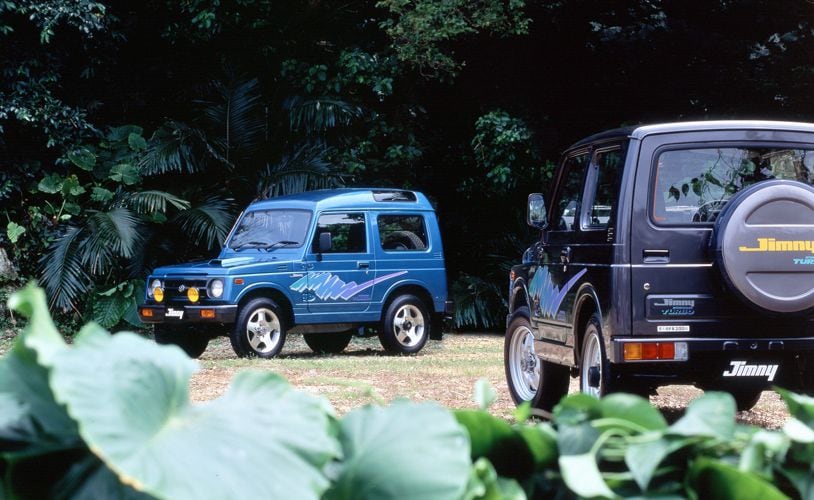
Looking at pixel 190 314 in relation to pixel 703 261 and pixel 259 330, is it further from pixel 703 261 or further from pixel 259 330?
pixel 703 261

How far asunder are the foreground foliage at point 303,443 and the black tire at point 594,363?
17.3 feet

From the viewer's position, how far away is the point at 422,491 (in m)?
1.03

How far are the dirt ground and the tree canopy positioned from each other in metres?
2.38

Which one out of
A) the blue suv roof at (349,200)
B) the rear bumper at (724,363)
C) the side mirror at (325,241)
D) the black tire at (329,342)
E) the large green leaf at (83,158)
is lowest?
the black tire at (329,342)

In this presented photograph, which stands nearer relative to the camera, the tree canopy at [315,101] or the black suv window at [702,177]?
the black suv window at [702,177]

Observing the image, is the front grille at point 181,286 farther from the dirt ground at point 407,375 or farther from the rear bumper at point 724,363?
the rear bumper at point 724,363

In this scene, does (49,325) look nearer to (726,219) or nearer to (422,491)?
(422,491)

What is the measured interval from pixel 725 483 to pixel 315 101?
55.2 ft

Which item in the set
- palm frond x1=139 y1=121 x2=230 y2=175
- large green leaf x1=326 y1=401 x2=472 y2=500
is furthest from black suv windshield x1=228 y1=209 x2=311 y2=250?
large green leaf x1=326 y1=401 x2=472 y2=500

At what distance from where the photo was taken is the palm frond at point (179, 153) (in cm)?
1694

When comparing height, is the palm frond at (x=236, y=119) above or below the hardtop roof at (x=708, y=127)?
above

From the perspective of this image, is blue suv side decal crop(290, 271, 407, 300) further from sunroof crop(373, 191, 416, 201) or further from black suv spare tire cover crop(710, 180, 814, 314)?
black suv spare tire cover crop(710, 180, 814, 314)

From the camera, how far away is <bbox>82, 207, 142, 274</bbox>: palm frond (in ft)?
53.1

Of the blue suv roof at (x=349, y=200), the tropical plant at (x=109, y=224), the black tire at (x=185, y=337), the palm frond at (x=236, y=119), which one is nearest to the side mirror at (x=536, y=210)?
Result: the blue suv roof at (x=349, y=200)
